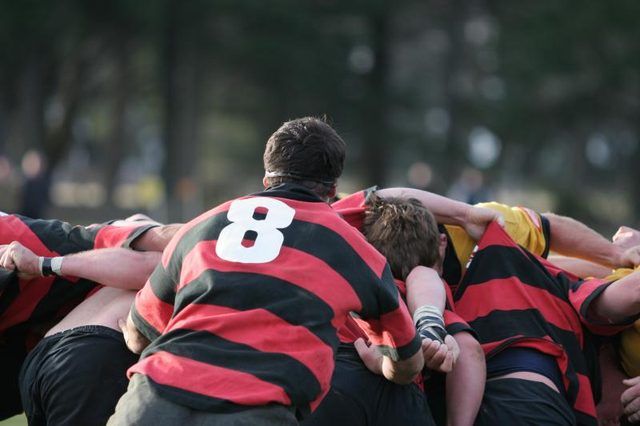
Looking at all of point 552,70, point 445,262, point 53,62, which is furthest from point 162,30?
point 445,262

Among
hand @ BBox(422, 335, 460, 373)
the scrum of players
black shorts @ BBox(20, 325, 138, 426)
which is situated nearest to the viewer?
the scrum of players

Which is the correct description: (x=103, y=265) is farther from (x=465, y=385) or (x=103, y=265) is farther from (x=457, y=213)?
(x=457, y=213)

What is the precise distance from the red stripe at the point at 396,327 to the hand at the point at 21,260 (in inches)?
57.7

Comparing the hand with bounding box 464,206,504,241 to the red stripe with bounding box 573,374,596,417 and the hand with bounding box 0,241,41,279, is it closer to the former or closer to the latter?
the red stripe with bounding box 573,374,596,417

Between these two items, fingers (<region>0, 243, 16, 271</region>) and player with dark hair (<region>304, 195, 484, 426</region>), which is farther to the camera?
fingers (<region>0, 243, 16, 271</region>)

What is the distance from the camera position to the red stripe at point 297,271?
3.35 meters

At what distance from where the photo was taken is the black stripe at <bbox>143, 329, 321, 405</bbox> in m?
3.24

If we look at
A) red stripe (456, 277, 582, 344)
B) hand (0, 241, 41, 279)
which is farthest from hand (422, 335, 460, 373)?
hand (0, 241, 41, 279)

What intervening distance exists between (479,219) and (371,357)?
3.68 ft

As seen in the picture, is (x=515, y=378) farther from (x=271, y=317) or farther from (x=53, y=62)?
(x=53, y=62)

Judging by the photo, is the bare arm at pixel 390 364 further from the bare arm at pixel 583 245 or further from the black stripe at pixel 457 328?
the bare arm at pixel 583 245

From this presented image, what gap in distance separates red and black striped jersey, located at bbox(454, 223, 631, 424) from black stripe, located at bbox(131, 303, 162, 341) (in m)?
1.48

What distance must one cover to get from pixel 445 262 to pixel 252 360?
1800mm

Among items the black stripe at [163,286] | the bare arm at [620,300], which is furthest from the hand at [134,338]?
the bare arm at [620,300]
